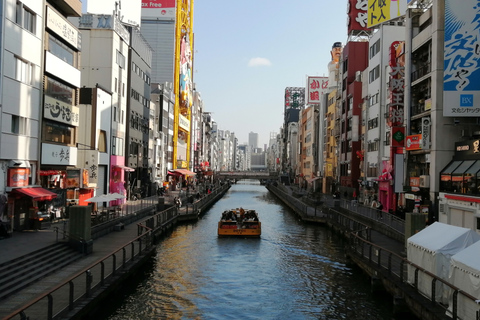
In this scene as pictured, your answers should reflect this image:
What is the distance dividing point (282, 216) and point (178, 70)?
5001cm

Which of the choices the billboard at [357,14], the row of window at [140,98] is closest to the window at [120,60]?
the row of window at [140,98]

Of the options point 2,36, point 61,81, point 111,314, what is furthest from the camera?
point 61,81

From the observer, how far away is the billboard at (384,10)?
5956cm

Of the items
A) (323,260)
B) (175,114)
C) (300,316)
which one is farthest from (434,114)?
(175,114)

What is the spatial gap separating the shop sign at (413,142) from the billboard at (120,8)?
38.4 m

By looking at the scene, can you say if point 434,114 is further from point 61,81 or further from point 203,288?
point 61,81

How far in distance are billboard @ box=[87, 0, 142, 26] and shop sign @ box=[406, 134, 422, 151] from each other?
38.4 m

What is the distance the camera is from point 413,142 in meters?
41.7

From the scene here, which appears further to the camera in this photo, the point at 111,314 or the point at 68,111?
the point at 68,111

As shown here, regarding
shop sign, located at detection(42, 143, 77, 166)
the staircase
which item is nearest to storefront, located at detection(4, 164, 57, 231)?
shop sign, located at detection(42, 143, 77, 166)

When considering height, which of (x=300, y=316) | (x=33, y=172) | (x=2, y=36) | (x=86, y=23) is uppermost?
(x=86, y=23)

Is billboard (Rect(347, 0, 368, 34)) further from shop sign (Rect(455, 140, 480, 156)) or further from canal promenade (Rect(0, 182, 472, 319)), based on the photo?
canal promenade (Rect(0, 182, 472, 319))

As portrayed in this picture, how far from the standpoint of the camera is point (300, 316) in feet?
66.4

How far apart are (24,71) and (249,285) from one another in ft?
64.5
